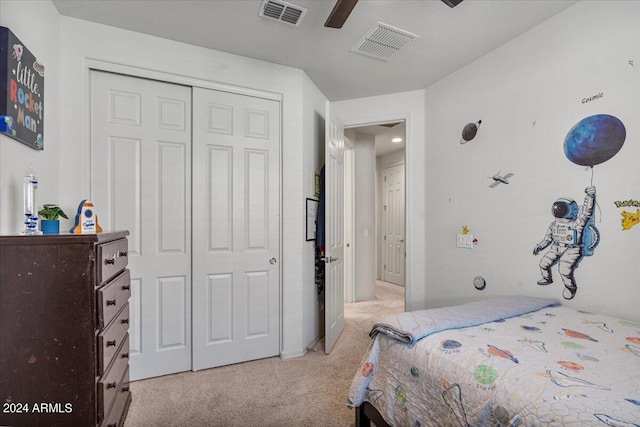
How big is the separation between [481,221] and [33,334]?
9.37ft

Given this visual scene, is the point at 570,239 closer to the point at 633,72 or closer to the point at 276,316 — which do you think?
→ the point at 633,72

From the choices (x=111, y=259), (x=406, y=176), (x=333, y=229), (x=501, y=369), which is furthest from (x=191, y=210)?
(x=501, y=369)

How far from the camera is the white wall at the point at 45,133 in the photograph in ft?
4.65

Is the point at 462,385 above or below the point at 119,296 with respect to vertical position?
below

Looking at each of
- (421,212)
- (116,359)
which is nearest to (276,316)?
(116,359)

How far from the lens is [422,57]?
2619mm

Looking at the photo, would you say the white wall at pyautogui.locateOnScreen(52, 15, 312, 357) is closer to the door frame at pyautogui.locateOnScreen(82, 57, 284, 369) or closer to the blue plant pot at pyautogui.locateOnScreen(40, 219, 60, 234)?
the door frame at pyautogui.locateOnScreen(82, 57, 284, 369)

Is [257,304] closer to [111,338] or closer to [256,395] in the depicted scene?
[256,395]

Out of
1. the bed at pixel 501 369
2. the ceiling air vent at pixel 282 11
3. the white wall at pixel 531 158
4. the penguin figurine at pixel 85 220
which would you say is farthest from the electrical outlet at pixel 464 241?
the penguin figurine at pixel 85 220

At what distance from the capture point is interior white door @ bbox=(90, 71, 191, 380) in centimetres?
223

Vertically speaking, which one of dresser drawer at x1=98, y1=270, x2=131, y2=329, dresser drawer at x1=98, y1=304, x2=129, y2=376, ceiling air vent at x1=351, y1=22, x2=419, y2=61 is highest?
ceiling air vent at x1=351, y1=22, x2=419, y2=61

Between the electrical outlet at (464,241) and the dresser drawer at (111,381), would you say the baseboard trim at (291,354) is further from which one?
the electrical outlet at (464,241)

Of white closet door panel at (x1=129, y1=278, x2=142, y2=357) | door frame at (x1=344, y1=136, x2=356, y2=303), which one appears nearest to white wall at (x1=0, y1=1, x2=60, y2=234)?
white closet door panel at (x1=129, y1=278, x2=142, y2=357)

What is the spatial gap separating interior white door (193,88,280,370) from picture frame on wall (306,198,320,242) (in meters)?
0.33
